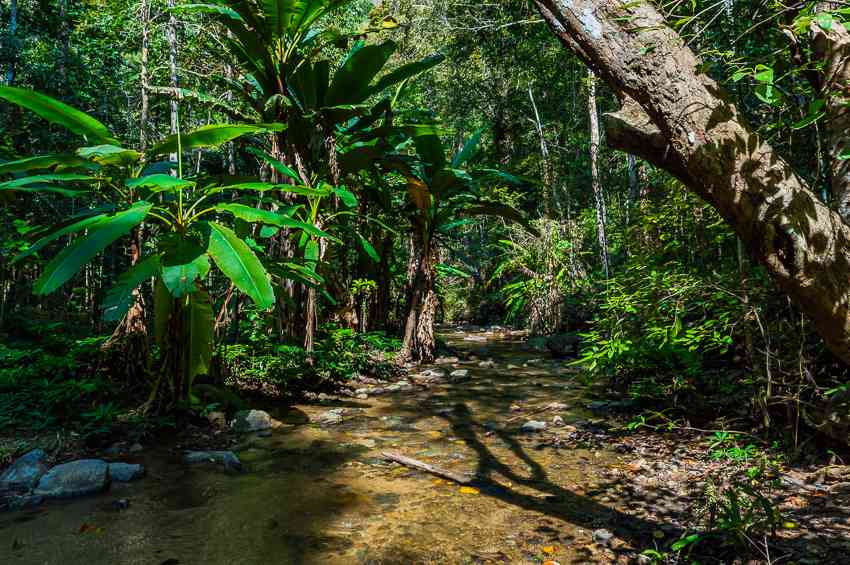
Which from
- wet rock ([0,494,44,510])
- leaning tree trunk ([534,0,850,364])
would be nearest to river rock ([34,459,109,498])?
wet rock ([0,494,44,510])

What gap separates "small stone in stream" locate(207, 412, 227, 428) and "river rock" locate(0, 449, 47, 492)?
1299 millimetres

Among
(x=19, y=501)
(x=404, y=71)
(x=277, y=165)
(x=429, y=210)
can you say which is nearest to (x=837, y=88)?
(x=19, y=501)

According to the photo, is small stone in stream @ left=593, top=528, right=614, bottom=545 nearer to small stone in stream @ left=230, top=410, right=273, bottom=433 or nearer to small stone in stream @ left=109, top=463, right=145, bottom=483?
small stone in stream @ left=109, top=463, right=145, bottom=483

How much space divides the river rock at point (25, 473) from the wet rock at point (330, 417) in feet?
7.35

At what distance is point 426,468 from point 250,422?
1869 millimetres

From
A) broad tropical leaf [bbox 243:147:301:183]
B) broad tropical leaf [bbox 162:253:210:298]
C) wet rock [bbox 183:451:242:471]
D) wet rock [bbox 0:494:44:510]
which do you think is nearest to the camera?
wet rock [bbox 0:494:44:510]

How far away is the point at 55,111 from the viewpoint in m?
3.70

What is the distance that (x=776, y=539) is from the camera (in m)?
2.18

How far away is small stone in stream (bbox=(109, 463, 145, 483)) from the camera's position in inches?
131

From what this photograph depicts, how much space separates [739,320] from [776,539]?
1.66 meters

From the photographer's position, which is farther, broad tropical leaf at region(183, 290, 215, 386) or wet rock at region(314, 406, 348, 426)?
wet rock at region(314, 406, 348, 426)

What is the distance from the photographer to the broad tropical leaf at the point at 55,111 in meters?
3.54

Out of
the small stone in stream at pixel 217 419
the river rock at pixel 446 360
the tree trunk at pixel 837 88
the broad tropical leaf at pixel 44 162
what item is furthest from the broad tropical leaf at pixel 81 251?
the river rock at pixel 446 360

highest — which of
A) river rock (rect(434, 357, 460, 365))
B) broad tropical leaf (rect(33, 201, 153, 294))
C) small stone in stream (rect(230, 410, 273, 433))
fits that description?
broad tropical leaf (rect(33, 201, 153, 294))
